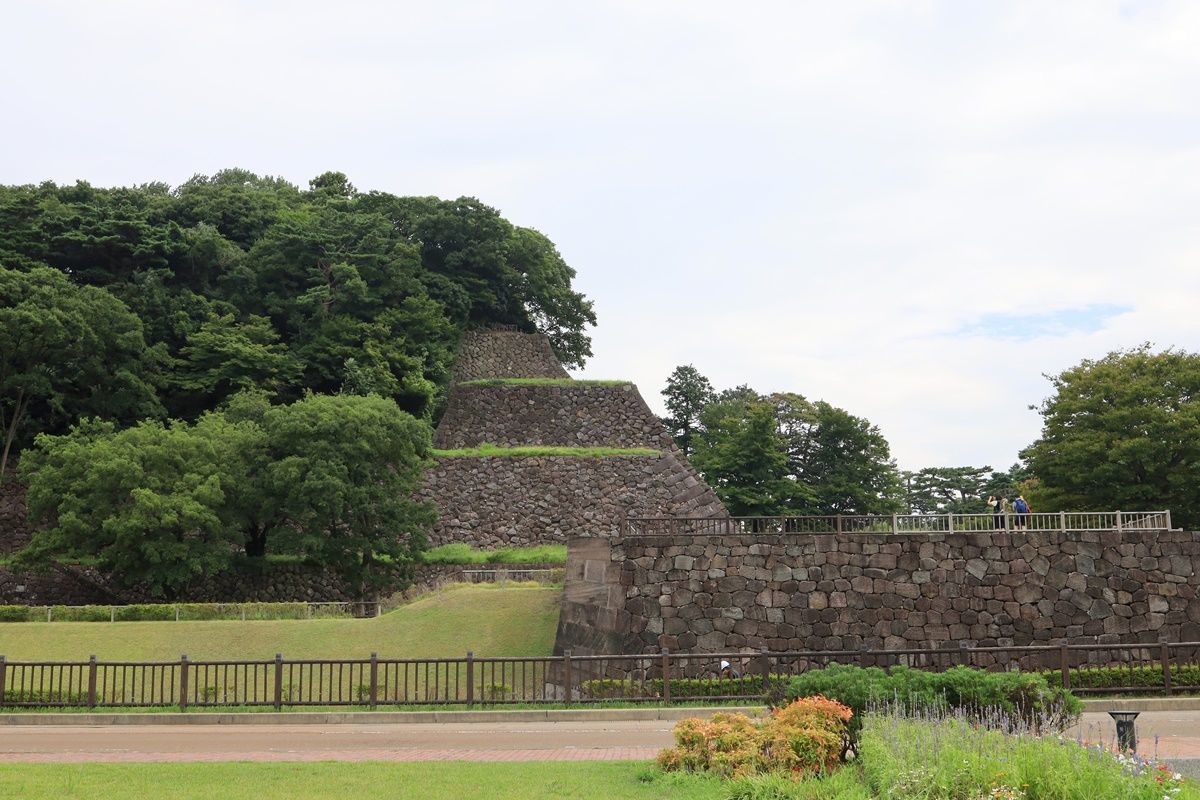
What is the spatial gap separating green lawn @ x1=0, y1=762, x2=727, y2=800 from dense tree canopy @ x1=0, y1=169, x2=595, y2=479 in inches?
1516

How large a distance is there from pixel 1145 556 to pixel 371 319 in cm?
3989

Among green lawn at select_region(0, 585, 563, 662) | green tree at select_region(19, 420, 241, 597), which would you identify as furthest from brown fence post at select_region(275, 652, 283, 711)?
green tree at select_region(19, 420, 241, 597)

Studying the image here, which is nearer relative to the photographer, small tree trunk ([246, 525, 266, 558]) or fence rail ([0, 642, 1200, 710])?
fence rail ([0, 642, 1200, 710])

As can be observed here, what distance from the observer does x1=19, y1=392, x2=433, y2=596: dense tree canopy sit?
40.0 metres

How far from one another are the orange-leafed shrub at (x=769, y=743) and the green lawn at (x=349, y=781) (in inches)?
15.5

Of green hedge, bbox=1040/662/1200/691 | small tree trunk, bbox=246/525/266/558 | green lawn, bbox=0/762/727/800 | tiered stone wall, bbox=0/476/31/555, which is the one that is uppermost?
tiered stone wall, bbox=0/476/31/555

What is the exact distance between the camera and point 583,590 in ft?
102

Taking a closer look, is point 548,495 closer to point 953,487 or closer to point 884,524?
point 884,524

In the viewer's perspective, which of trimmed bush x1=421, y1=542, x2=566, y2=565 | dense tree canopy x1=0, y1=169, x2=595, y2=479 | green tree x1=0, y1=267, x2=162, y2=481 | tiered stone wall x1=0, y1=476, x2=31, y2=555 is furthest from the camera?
dense tree canopy x1=0, y1=169, x2=595, y2=479

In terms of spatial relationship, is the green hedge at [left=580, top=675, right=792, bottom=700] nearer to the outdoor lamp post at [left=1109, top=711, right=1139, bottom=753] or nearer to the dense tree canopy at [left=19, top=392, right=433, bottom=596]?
the outdoor lamp post at [left=1109, top=711, right=1139, bottom=753]

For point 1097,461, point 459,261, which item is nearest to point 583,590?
point 1097,461

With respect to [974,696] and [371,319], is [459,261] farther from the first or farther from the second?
[974,696]

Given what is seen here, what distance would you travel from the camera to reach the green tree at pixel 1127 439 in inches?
1892

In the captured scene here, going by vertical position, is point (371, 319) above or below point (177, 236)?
below
